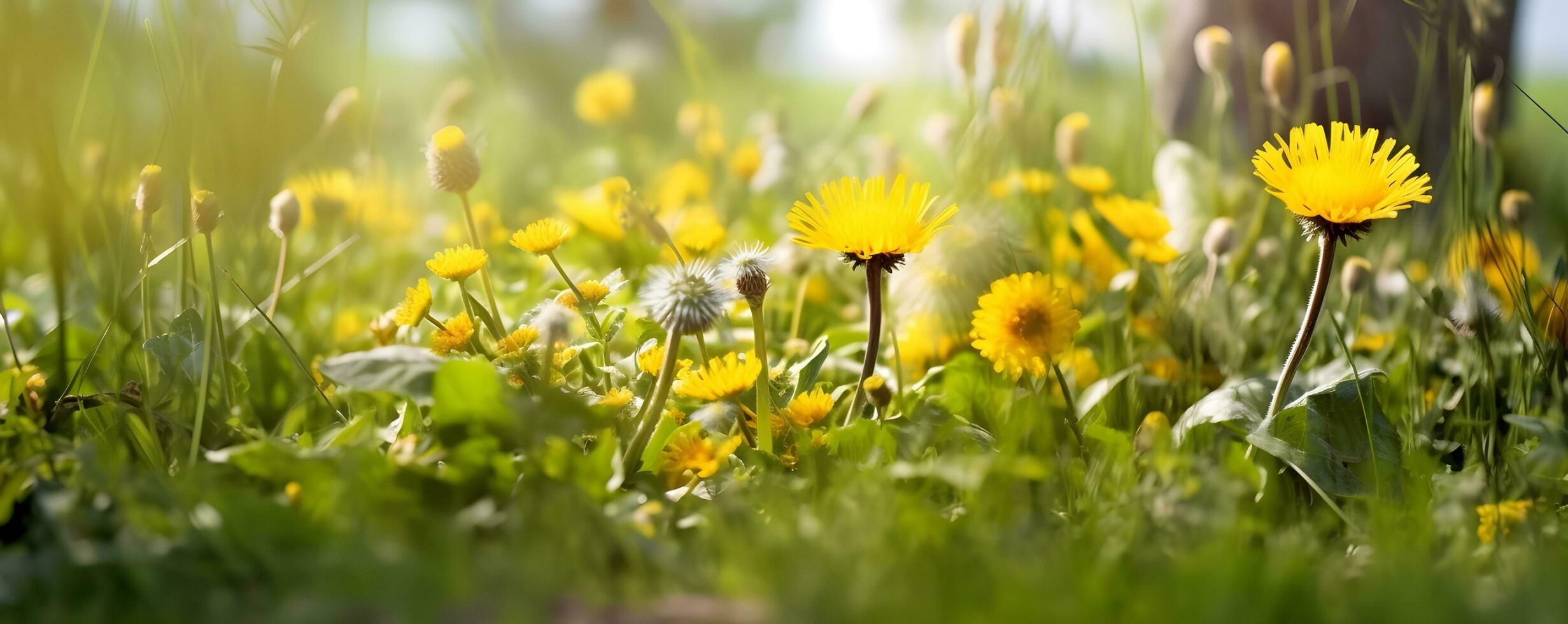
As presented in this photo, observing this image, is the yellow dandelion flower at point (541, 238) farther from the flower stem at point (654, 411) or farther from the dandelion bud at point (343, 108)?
the dandelion bud at point (343, 108)

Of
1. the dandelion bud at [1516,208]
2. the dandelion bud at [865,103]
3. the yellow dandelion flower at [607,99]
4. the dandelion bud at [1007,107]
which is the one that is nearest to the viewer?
the dandelion bud at [1516,208]

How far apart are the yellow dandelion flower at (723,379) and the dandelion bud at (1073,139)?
1383 mm

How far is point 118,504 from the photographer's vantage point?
105 centimetres

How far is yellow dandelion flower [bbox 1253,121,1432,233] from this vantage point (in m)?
1.16

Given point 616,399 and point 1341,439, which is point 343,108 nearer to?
point 616,399

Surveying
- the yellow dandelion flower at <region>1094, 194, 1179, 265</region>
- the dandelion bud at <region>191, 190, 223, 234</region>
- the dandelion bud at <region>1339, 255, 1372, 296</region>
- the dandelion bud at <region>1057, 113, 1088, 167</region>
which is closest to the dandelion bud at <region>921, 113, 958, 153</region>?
the dandelion bud at <region>1057, 113, 1088, 167</region>

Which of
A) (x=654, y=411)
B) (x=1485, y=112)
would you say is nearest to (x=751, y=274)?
(x=654, y=411)

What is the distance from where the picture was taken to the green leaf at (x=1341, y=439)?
1.29 m

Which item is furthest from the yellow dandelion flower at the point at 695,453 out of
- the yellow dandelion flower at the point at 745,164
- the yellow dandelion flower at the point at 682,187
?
the yellow dandelion flower at the point at 745,164

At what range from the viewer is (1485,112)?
1708 mm

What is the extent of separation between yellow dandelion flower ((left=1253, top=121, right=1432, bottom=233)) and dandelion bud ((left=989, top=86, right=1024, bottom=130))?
3.48 ft

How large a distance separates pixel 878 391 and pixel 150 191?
38.6 inches

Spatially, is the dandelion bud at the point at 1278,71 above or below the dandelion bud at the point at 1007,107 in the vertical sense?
above

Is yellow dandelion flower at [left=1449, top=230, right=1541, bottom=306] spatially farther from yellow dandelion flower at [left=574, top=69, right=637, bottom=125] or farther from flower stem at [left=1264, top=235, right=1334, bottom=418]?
yellow dandelion flower at [left=574, top=69, right=637, bottom=125]
